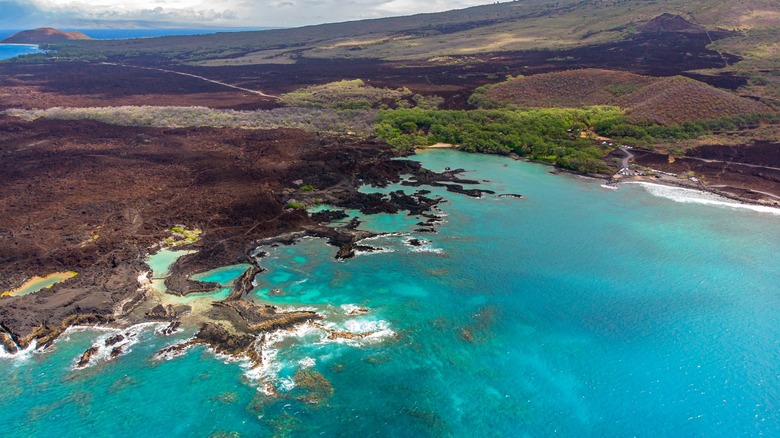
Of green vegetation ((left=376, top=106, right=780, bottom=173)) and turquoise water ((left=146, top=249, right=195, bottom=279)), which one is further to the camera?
green vegetation ((left=376, top=106, right=780, bottom=173))

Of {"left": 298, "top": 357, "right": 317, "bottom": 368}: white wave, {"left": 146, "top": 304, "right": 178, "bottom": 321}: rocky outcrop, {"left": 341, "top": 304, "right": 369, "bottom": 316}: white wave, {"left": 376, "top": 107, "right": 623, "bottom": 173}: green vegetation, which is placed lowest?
{"left": 298, "top": 357, "right": 317, "bottom": 368}: white wave

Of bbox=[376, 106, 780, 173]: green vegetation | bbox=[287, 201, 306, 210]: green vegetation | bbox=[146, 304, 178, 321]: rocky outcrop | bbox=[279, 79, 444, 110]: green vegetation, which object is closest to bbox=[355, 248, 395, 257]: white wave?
bbox=[287, 201, 306, 210]: green vegetation

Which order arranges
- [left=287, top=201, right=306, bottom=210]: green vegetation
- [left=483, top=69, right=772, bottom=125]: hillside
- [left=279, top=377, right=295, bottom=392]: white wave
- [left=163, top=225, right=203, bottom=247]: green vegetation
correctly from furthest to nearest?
[left=483, top=69, right=772, bottom=125]: hillside → [left=287, top=201, right=306, bottom=210]: green vegetation → [left=163, top=225, right=203, bottom=247]: green vegetation → [left=279, top=377, right=295, bottom=392]: white wave

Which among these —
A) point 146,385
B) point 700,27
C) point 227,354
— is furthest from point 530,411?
point 700,27

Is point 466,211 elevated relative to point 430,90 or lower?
lower

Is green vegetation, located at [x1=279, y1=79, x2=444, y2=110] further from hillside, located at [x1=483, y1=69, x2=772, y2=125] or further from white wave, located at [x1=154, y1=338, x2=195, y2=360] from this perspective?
white wave, located at [x1=154, y1=338, x2=195, y2=360]

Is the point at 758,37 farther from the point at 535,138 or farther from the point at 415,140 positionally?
the point at 415,140

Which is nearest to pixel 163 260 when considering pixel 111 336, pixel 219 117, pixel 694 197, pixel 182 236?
pixel 182 236

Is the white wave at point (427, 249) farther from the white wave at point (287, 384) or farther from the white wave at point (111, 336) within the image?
the white wave at point (111, 336)
